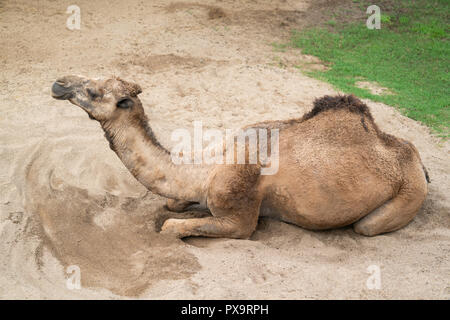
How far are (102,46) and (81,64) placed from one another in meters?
0.86

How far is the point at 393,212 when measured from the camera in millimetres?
5031

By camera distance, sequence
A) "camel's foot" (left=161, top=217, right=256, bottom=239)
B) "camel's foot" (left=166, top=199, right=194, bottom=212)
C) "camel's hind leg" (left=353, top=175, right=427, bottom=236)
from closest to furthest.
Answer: "camel's foot" (left=161, top=217, right=256, bottom=239)
"camel's hind leg" (left=353, top=175, right=427, bottom=236)
"camel's foot" (left=166, top=199, right=194, bottom=212)

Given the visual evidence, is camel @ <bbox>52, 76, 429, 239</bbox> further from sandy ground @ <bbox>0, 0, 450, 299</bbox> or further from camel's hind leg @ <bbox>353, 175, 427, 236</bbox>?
sandy ground @ <bbox>0, 0, 450, 299</bbox>

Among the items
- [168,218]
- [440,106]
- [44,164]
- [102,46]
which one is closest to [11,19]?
[102,46]

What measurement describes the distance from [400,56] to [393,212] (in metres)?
5.96

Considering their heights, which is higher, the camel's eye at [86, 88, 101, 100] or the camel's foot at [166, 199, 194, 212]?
the camel's eye at [86, 88, 101, 100]

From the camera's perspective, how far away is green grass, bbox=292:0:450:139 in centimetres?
825

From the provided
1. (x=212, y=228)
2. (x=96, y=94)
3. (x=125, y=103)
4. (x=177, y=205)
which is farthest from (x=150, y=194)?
(x=96, y=94)

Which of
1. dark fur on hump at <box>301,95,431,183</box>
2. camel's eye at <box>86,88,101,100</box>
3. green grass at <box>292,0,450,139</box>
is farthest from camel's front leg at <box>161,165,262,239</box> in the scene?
green grass at <box>292,0,450,139</box>

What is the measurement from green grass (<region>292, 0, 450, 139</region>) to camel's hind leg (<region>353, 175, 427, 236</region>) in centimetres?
259

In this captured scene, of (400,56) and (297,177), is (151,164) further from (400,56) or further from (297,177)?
(400,56)

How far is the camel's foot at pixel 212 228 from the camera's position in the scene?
484 cm

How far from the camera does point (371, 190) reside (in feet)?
16.0
